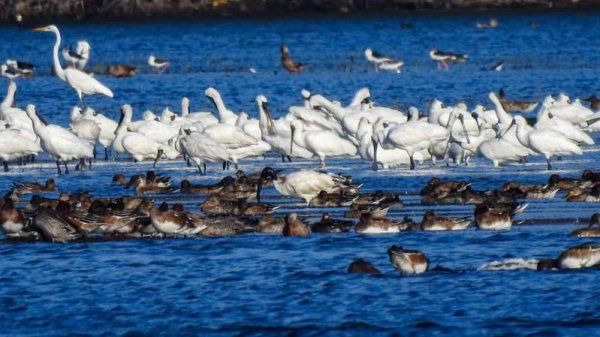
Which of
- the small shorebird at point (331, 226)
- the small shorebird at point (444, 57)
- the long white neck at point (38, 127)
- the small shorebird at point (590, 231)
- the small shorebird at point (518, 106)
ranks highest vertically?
the small shorebird at point (590, 231)

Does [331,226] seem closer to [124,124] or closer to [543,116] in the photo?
[124,124]

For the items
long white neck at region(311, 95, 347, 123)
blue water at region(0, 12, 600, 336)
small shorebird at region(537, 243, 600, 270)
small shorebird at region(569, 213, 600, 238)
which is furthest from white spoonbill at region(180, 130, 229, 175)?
small shorebird at region(537, 243, 600, 270)

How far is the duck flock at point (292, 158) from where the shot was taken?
15805 millimetres

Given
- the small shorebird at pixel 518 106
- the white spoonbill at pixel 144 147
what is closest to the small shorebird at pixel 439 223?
the white spoonbill at pixel 144 147

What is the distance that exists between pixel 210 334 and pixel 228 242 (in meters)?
3.83

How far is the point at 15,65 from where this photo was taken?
40.3m

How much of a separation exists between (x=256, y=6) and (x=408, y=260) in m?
63.1

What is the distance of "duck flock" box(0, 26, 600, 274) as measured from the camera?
1580 centimetres

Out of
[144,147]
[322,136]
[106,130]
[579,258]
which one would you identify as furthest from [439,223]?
[106,130]

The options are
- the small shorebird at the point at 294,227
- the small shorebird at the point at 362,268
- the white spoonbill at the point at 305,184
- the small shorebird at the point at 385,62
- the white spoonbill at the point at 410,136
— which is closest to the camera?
the small shorebird at the point at 362,268

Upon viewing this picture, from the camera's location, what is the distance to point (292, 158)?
25078mm

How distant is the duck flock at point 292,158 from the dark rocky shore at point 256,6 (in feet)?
151

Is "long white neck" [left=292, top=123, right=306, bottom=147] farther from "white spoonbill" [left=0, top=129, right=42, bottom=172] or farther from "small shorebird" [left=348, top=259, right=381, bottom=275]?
"small shorebird" [left=348, top=259, right=381, bottom=275]

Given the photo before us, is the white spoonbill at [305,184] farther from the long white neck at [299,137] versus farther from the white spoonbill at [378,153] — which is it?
the long white neck at [299,137]
